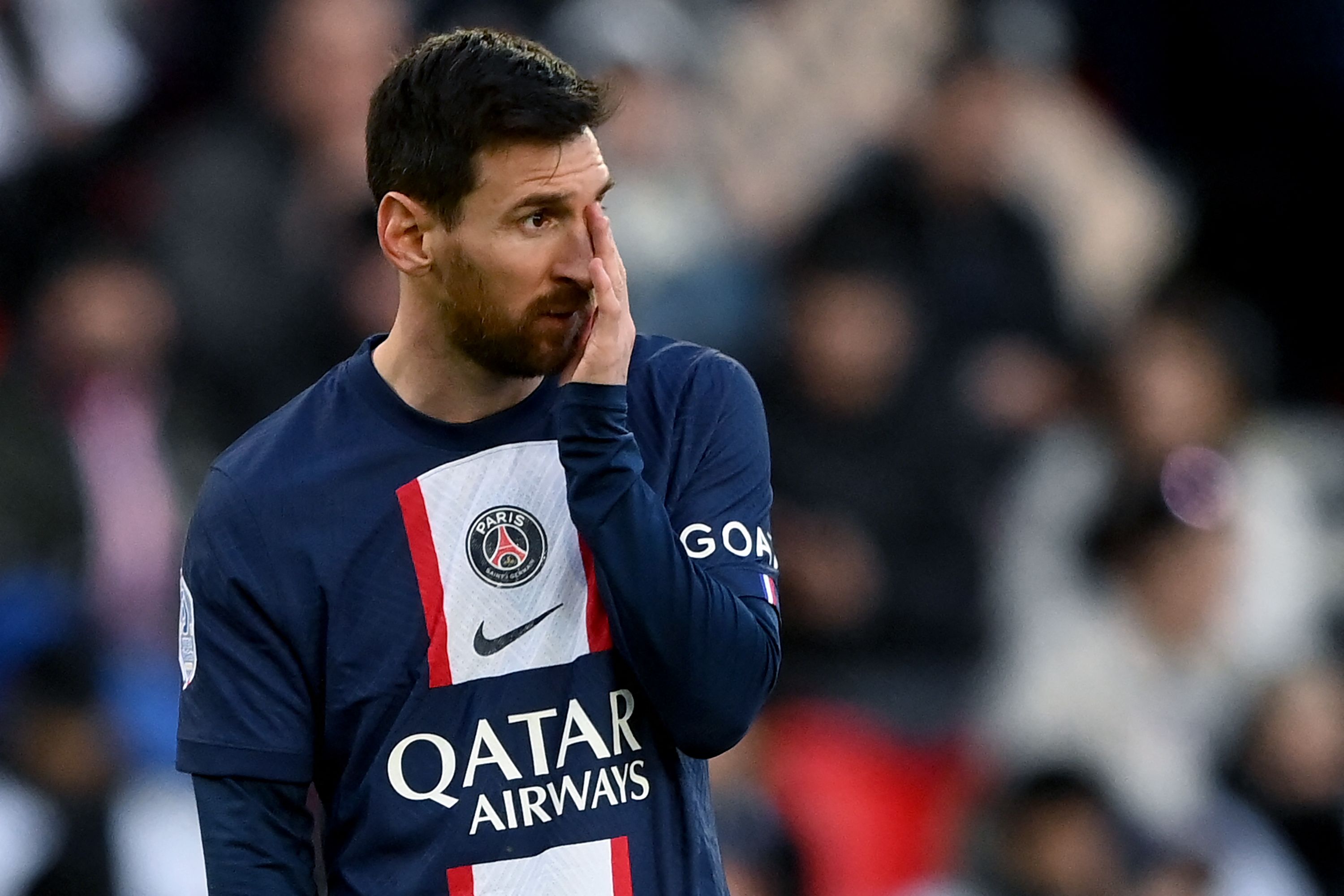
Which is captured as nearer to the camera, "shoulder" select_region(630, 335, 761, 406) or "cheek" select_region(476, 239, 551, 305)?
"cheek" select_region(476, 239, 551, 305)

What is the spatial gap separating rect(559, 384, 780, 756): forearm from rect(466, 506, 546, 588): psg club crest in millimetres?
160

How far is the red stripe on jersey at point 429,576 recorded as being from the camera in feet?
7.11

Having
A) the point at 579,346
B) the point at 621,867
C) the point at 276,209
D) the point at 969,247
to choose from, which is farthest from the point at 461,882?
the point at 969,247

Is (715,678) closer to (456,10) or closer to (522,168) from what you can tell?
(522,168)

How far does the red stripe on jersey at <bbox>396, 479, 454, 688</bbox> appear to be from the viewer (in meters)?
2.17

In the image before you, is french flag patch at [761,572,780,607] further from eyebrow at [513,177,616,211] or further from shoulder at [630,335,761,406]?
eyebrow at [513,177,616,211]

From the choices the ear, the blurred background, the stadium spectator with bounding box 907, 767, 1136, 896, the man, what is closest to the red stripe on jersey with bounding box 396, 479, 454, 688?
the man

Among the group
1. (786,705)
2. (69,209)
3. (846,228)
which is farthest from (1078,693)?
(69,209)

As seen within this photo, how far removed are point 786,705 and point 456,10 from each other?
240 cm

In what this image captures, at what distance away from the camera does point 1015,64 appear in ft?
20.7

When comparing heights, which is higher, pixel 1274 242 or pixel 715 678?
pixel 1274 242

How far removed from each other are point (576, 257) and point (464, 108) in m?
0.22

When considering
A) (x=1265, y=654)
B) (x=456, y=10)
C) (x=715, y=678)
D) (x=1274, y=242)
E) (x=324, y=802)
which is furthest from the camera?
(x=1274, y=242)

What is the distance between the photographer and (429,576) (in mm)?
2201
